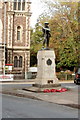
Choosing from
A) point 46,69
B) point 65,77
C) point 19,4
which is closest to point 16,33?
point 19,4

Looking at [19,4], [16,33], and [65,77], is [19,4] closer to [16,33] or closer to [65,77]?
[16,33]

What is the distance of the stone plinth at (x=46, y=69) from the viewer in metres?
21.1

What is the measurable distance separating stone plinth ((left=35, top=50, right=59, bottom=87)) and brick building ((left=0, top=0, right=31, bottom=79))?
88.9ft

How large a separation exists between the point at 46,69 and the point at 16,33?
29.8 meters

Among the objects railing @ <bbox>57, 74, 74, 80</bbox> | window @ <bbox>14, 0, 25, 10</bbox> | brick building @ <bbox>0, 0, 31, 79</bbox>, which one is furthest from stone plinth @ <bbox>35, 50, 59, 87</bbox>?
window @ <bbox>14, 0, 25, 10</bbox>

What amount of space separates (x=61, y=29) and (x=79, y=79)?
1791 centimetres

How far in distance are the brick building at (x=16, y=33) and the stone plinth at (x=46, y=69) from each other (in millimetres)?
27100

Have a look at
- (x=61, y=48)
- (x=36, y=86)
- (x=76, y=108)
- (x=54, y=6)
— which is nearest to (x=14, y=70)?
(x=61, y=48)

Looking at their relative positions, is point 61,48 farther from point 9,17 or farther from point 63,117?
point 63,117

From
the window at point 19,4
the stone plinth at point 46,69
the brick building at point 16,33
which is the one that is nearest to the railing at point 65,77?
the brick building at point 16,33

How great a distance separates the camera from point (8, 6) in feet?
162

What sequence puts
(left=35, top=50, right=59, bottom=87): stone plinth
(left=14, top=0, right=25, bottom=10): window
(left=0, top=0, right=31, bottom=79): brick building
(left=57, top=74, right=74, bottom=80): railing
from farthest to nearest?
(left=14, top=0, right=25, bottom=10): window
(left=0, top=0, right=31, bottom=79): brick building
(left=57, top=74, right=74, bottom=80): railing
(left=35, top=50, right=59, bottom=87): stone plinth

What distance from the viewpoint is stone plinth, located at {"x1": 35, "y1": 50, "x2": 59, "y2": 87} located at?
69.3 ft

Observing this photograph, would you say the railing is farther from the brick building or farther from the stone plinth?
the stone plinth
